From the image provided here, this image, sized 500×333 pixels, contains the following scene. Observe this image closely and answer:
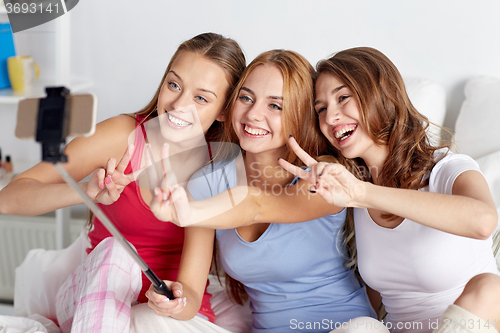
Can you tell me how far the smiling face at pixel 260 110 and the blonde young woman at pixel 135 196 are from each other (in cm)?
8

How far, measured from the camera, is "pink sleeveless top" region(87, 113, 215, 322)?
1.04 meters

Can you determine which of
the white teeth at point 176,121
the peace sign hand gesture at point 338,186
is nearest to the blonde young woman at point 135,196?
the white teeth at point 176,121

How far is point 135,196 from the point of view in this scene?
104 cm

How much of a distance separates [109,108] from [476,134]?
1384 mm

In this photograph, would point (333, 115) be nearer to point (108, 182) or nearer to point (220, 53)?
point (220, 53)

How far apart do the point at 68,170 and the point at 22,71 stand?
858 millimetres

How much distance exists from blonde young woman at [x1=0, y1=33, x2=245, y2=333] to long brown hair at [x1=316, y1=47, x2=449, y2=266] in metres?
0.30

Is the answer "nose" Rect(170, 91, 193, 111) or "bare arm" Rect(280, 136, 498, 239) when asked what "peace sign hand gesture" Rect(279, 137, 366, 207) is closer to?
"bare arm" Rect(280, 136, 498, 239)

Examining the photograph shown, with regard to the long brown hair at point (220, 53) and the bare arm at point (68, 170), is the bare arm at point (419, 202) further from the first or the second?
the bare arm at point (68, 170)

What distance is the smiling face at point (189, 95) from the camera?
97 centimetres

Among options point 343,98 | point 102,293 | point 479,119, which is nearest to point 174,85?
point 343,98

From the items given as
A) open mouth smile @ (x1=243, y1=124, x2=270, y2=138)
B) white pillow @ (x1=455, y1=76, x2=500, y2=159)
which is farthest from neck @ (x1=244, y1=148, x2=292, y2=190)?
white pillow @ (x1=455, y1=76, x2=500, y2=159)

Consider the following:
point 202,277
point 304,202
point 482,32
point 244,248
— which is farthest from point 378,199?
point 482,32

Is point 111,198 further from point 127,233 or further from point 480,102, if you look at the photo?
point 480,102
